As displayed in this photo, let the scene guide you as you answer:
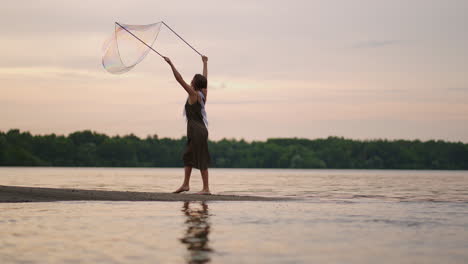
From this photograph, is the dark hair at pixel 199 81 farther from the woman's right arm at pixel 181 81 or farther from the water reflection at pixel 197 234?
the water reflection at pixel 197 234

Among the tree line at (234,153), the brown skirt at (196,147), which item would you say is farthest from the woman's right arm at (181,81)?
the tree line at (234,153)

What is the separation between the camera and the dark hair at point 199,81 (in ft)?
46.0

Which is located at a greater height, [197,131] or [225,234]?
[197,131]

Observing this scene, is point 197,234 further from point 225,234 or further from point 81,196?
point 81,196

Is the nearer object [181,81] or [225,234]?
[225,234]

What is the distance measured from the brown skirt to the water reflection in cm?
226

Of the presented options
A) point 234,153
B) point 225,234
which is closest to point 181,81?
point 225,234

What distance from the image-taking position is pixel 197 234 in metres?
8.02

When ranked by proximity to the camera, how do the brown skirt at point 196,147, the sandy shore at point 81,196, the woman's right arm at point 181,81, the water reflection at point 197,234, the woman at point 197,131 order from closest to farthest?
the water reflection at point 197,234
the sandy shore at point 81,196
the woman's right arm at point 181,81
the woman at point 197,131
the brown skirt at point 196,147

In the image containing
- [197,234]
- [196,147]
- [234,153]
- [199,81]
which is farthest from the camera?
[234,153]

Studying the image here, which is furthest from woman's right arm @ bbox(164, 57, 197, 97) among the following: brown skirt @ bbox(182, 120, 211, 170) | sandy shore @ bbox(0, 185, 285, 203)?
sandy shore @ bbox(0, 185, 285, 203)

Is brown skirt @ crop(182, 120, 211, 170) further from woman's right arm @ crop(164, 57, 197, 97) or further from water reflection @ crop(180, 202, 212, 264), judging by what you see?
water reflection @ crop(180, 202, 212, 264)

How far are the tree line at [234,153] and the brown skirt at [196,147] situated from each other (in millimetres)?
115531

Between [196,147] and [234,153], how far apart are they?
131 meters
